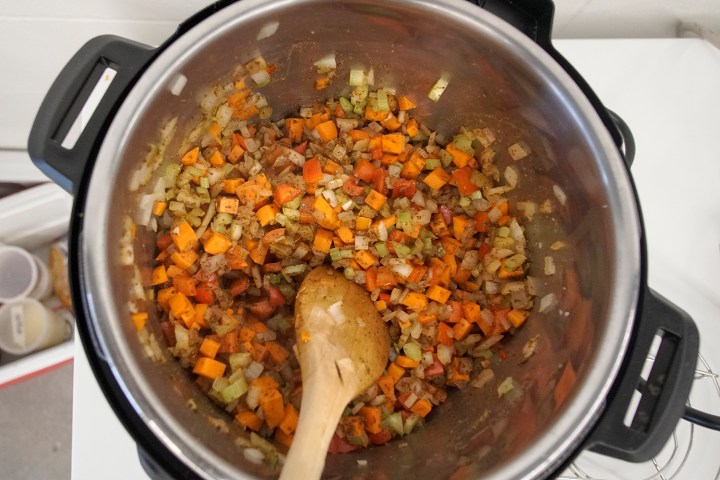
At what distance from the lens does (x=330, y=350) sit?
→ 34.3 inches

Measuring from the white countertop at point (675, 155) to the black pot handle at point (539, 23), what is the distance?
319 millimetres

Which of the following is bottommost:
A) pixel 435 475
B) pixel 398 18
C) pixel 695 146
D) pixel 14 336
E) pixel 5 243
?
pixel 14 336

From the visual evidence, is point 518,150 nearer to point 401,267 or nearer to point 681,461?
point 401,267

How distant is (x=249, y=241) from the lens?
0.96 meters

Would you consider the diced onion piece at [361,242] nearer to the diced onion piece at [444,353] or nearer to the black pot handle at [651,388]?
the diced onion piece at [444,353]

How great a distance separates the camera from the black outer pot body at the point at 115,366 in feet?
2.23

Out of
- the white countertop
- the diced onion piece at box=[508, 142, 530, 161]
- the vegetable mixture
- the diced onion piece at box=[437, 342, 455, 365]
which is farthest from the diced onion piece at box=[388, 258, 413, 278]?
the white countertop

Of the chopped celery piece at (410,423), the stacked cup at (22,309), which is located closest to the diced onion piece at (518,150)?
the chopped celery piece at (410,423)

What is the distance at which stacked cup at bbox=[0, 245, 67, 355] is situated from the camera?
1421mm

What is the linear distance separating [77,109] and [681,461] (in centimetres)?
115

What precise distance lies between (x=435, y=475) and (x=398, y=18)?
2.24ft

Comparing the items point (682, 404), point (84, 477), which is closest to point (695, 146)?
point (682, 404)

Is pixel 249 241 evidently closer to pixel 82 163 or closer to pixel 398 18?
pixel 82 163

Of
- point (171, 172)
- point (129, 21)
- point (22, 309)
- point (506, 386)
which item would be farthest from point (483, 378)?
point (22, 309)
